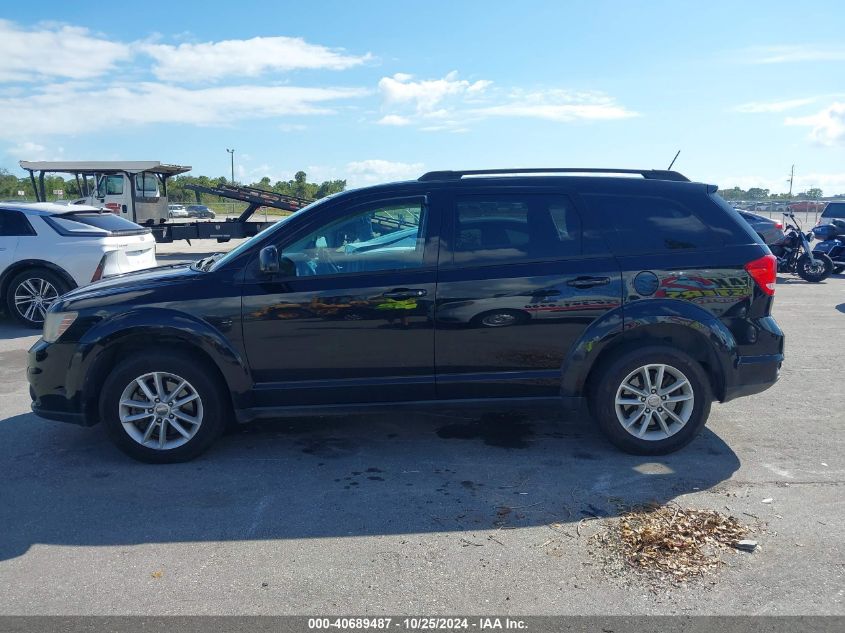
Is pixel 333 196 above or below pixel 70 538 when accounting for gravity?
above

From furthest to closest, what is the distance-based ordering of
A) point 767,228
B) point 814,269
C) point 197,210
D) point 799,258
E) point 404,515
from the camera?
point 197,210 → point 767,228 → point 799,258 → point 814,269 → point 404,515

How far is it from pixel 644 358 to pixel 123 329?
11.4 feet

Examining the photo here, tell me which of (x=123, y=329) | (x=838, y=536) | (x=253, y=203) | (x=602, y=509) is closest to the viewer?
(x=838, y=536)

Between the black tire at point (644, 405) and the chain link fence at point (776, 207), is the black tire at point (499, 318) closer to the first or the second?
the black tire at point (644, 405)

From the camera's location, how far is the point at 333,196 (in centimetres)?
510

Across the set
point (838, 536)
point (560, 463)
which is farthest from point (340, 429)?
point (838, 536)

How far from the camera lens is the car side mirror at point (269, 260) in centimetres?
473

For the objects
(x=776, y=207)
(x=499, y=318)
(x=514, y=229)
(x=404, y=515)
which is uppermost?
(x=776, y=207)

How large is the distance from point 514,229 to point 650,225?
3.11 ft

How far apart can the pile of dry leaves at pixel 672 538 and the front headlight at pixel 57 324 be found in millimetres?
3660

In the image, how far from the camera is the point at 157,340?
194 inches

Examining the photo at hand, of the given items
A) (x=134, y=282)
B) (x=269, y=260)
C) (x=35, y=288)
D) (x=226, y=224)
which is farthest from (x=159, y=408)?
(x=226, y=224)

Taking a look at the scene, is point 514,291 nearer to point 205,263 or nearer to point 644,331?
point 644,331

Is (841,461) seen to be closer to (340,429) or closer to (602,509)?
Answer: (602,509)
